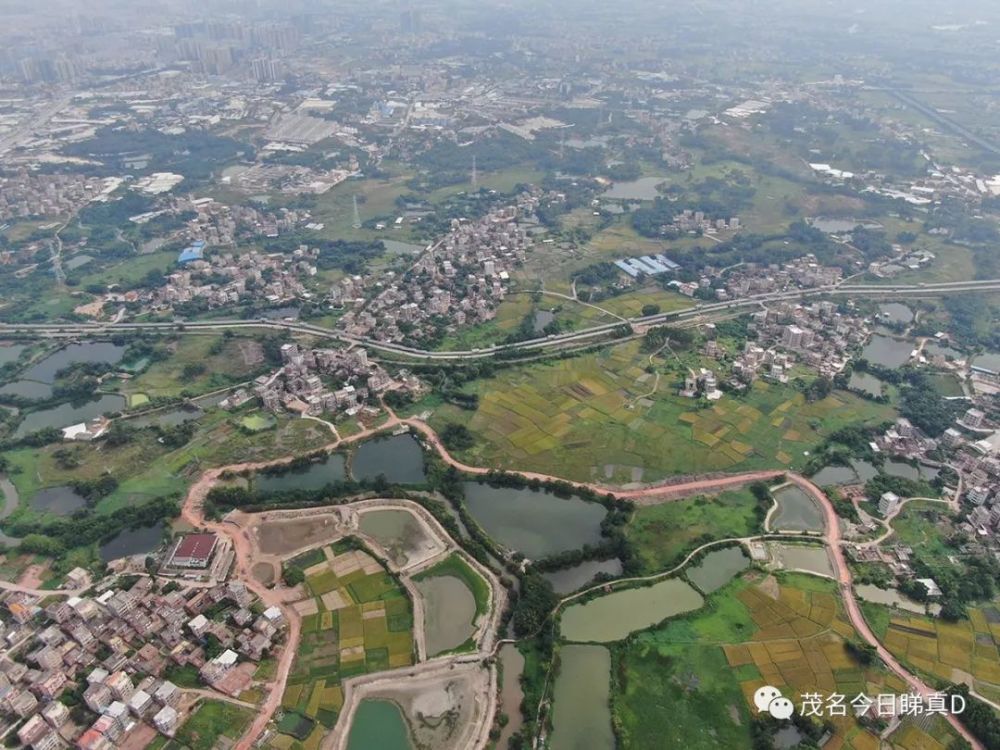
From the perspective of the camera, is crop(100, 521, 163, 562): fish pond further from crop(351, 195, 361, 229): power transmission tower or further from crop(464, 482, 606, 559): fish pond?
crop(351, 195, 361, 229): power transmission tower

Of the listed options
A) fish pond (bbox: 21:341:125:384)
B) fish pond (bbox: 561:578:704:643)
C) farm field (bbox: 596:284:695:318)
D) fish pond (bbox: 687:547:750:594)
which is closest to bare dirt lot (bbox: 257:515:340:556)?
fish pond (bbox: 561:578:704:643)

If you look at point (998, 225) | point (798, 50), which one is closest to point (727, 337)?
point (998, 225)

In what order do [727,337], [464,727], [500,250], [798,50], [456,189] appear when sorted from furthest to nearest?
1. [798,50]
2. [456,189]
3. [500,250]
4. [727,337]
5. [464,727]

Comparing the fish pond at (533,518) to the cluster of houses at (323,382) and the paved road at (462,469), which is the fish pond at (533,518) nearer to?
the paved road at (462,469)

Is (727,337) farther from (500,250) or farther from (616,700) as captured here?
→ (616,700)

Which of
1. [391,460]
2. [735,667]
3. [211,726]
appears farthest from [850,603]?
[211,726]

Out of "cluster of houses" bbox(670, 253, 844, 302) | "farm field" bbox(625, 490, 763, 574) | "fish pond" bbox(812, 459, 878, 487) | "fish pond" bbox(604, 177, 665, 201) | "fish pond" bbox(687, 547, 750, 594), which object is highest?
"fish pond" bbox(604, 177, 665, 201)
